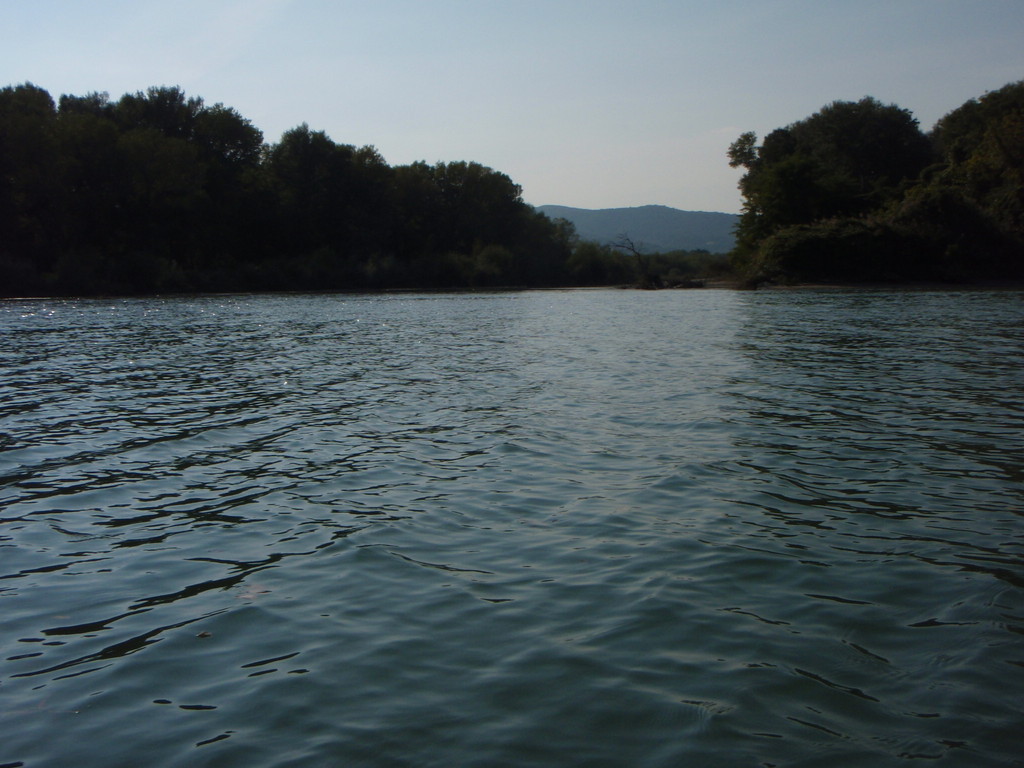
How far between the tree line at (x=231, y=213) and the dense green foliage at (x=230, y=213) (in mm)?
145

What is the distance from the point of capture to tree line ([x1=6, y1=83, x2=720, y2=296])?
7044 cm

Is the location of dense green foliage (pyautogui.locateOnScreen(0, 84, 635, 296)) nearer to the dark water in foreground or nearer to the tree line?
the tree line

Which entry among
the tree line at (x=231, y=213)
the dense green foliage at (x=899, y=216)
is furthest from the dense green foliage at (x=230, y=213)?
the dense green foliage at (x=899, y=216)

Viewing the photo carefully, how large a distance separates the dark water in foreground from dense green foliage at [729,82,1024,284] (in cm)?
5429

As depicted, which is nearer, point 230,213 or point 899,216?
point 899,216

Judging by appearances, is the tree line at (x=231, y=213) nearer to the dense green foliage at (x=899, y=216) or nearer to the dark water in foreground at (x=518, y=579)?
the dense green foliage at (x=899, y=216)

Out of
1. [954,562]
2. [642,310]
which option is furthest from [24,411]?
[642,310]

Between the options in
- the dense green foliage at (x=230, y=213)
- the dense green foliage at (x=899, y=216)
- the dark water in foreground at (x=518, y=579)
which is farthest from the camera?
the dense green foliage at (x=230, y=213)

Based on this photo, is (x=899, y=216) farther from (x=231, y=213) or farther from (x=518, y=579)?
(x=518, y=579)

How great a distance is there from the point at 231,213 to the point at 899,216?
6442cm

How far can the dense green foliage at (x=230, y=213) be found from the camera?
70.4m

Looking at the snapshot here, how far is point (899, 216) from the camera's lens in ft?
219

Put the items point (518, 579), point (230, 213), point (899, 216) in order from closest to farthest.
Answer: point (518, 579) < point (899, 216) < point (230, 213)

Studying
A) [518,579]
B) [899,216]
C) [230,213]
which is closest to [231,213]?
[230,213]
